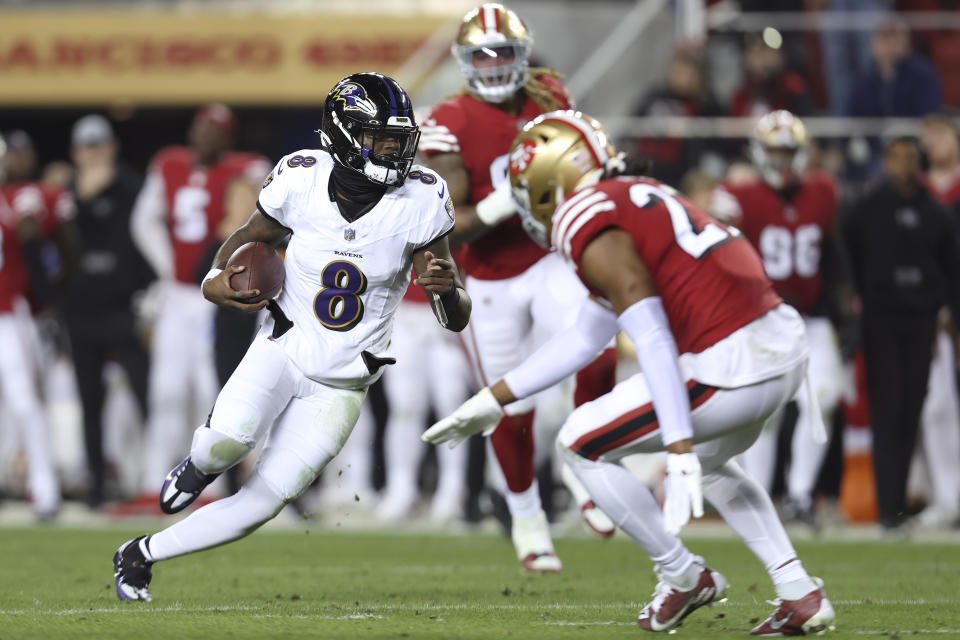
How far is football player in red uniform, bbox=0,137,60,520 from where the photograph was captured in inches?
375

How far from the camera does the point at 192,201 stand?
9922 millimetres

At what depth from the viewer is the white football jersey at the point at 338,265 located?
17.1 feet

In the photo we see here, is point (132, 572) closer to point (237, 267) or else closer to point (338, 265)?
point (237, 267)

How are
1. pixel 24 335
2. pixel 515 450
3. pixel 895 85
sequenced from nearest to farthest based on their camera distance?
pixel 515 450
pixel 24 335
pixel 895 85

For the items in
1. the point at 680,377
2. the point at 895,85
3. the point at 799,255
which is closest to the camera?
the point at 680,377

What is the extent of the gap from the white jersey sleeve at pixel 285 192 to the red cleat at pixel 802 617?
6.51ft

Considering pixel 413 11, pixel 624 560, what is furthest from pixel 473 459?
pixel 413 11

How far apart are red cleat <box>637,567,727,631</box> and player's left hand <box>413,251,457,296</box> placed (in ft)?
3.70

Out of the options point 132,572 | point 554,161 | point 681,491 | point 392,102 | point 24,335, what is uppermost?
point 392,102

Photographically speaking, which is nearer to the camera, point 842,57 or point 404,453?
point 404,453

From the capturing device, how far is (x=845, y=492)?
1005cm

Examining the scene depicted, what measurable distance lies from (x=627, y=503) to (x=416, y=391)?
219 inches

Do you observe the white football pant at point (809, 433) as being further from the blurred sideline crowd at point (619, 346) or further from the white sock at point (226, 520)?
the white sock at point (226, 520)


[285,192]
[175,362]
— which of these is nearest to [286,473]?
[285,192]
